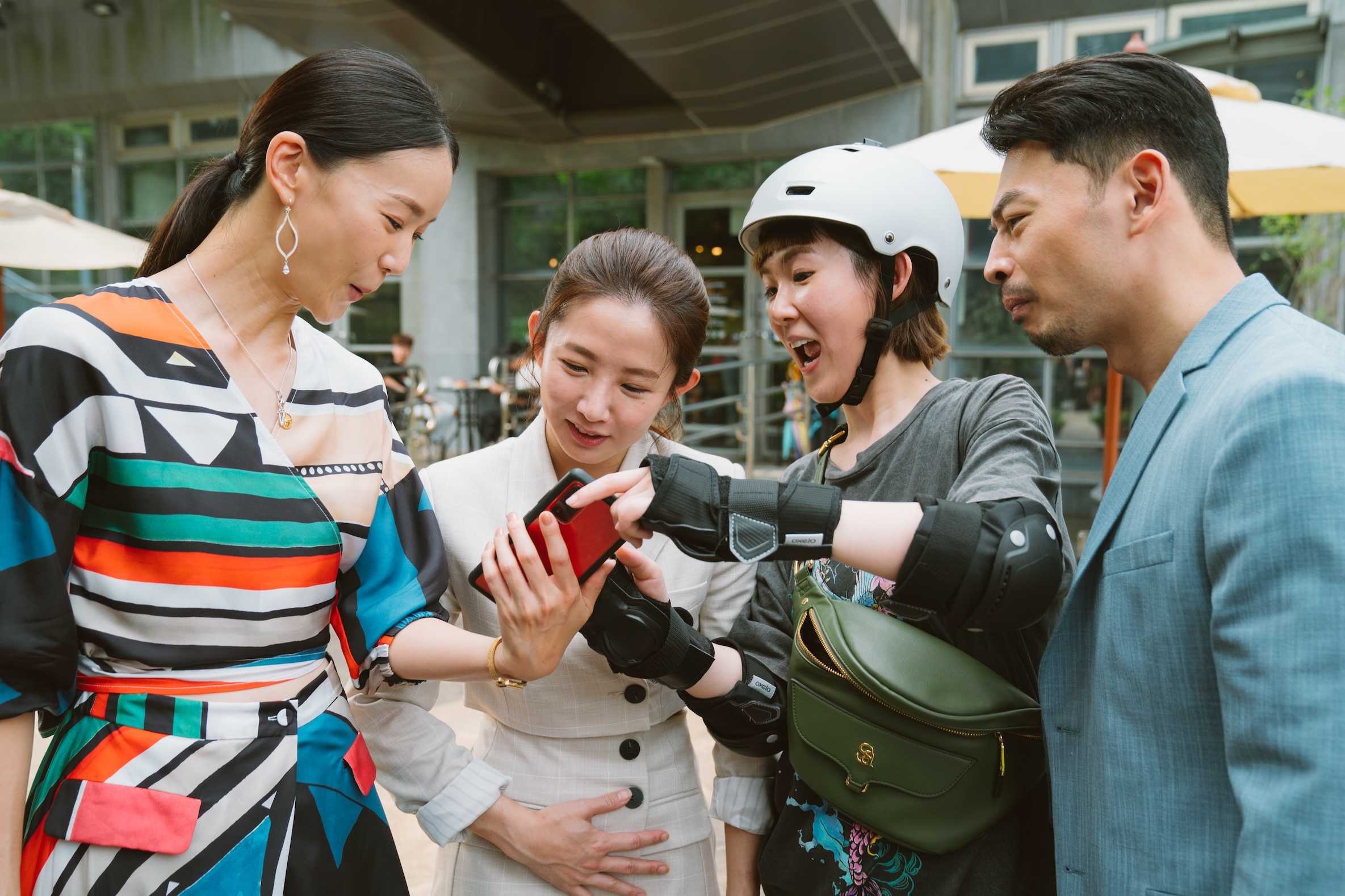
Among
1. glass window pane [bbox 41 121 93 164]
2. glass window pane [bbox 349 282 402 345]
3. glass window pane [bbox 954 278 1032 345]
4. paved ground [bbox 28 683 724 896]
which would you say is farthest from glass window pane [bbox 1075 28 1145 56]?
glass window pane [bbox 41 121 93 164]

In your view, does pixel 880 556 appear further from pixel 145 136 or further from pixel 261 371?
pixel 145 136

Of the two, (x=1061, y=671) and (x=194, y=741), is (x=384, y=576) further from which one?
(x=1061, y=671)

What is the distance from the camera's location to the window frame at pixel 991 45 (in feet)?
34.1

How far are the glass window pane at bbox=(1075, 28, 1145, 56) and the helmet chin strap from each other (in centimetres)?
992

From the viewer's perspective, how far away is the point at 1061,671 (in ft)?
4.33

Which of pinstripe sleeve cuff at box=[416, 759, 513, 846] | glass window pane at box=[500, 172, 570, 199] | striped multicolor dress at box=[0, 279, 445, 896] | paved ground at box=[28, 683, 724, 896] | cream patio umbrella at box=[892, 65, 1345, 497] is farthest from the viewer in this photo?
glass window pane at box=[500, 172, 570, 199]

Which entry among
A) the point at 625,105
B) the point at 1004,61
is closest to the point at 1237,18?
the point at 1004,61

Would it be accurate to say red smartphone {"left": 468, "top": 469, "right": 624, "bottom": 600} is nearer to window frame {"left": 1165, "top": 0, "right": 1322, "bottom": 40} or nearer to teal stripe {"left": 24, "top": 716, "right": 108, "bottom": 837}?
teal stripe {"left": 24, "top": 716, "right": 108, "bottom": 837}

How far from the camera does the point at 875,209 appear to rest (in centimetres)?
178

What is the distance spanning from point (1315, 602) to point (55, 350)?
4.87 ft

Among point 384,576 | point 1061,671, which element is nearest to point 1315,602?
point 1061,671

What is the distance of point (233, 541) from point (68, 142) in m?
18.7

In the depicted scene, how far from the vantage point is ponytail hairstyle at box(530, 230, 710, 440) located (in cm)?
169

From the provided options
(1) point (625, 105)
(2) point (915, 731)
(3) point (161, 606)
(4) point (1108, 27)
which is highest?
(4) point (1108, 27)
